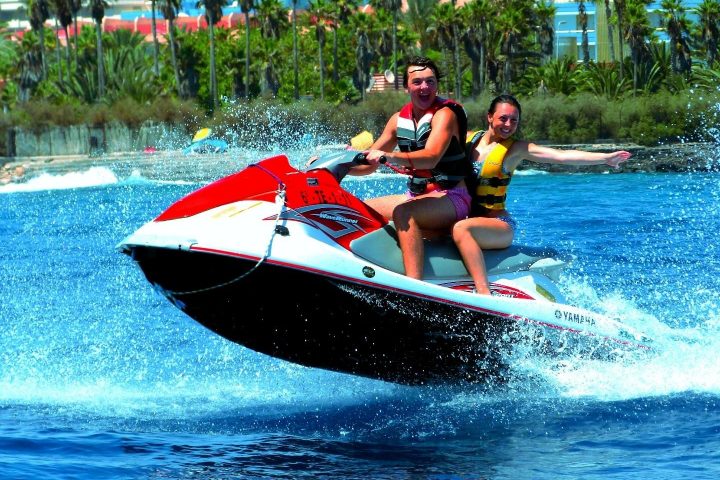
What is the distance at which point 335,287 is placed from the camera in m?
5.59

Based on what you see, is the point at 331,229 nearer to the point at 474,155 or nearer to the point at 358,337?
the point at 358,337

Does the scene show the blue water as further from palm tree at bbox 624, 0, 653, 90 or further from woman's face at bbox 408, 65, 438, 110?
palm tree at bbox 624, 0, 653, 90

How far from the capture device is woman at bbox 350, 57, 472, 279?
225 inches

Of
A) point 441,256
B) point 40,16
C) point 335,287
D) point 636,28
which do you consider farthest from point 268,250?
point 40,16

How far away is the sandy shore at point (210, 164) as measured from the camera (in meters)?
36.4

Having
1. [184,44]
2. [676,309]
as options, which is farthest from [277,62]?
[676,309]

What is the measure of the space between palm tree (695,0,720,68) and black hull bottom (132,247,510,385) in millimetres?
45028

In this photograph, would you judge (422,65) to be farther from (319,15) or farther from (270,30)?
(270,30)

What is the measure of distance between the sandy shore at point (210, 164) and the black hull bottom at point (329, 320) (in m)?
28.3

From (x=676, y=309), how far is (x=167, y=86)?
5136 centimetres

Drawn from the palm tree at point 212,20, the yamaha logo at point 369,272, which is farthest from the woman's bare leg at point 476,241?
the palm tree at point 212,20

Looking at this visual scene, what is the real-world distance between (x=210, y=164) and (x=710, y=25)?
2394 cm

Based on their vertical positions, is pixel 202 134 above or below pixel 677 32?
below

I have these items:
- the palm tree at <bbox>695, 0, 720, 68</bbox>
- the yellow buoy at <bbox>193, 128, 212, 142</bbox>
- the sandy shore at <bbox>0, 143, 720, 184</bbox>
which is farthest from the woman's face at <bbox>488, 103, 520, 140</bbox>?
the palm tree at <bbox>695, 0, 720, 68</bbox>
